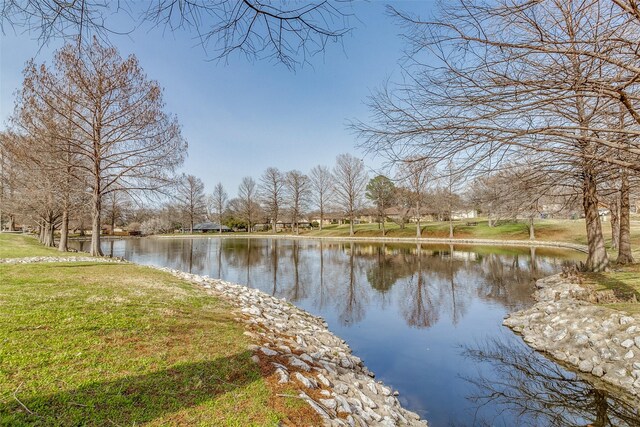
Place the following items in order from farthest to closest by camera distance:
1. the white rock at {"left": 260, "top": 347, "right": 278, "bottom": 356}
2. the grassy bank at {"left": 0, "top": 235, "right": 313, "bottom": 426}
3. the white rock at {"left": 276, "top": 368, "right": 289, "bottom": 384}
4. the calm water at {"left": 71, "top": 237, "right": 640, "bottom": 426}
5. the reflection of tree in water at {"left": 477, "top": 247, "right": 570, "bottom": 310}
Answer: the reflection of tree in water at {"left": 477, "top": 247, "right": 570, "bottom": 310} → the calm water at {"left": 71, "top": 237, "right": 640, "bottom": 426} → the white rock at {"left": 260, "top": 347, "right": 278, "bottom": 356} → the white rock at {"left": 276, "top": 368, "right": 289, "bottom": 384} → the grassy bank at {"left": 0, "top": 235, "right": 313, "bottom": 426}

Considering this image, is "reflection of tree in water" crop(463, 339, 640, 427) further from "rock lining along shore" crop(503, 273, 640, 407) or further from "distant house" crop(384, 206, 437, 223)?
"distant house" crop(384, 206, 437, 223)

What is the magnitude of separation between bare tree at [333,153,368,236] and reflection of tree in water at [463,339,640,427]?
3848 centimetres

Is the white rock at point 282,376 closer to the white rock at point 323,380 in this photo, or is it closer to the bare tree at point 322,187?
the white rock at point 323,380

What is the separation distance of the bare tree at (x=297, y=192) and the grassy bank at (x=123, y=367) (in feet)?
159

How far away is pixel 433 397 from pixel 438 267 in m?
14.2

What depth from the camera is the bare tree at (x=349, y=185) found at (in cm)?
4494

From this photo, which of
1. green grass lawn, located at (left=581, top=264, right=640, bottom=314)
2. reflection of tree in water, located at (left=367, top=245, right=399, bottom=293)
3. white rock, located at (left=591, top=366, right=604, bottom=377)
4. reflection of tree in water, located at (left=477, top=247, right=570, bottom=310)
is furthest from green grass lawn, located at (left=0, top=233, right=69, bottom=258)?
green grass lawn, located at (left=581, top=264, right=640, bottom=314)

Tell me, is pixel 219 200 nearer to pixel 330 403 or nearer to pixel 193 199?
pixel 193 199

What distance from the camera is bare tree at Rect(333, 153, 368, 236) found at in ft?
147

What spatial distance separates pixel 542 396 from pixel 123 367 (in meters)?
6.09

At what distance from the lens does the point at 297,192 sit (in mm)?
54469

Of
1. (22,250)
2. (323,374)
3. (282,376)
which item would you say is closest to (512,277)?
(323,374)

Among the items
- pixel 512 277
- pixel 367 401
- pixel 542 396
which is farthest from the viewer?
pixel 512 277

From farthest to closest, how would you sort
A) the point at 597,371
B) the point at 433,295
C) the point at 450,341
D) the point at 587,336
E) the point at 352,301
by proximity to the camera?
the point at 433,295 → the point at 352,301 → the point at 450,341 → the point at 587,336 → the point at 597,371
